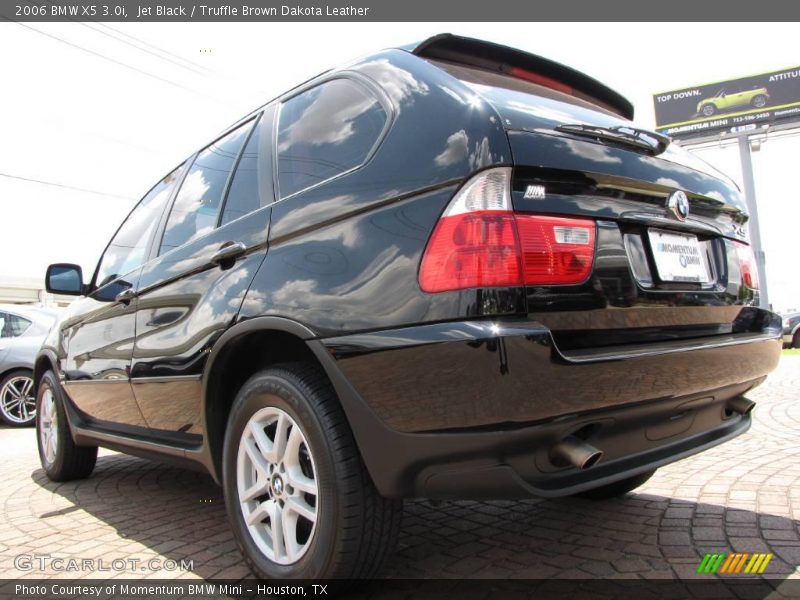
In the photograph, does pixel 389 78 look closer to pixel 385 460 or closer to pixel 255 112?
pixel 255 112

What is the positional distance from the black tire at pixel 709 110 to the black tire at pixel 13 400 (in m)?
44.4

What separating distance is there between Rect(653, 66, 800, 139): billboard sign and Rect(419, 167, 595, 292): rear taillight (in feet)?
146

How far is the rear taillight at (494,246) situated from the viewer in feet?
5.37

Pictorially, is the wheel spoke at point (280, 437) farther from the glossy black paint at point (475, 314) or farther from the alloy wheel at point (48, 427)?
the alloy wheel at point (48, 427)

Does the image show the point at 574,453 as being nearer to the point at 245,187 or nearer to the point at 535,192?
the point at 535,192

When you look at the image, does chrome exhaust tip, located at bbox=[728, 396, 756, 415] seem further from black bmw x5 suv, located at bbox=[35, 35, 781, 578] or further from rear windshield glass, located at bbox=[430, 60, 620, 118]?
rear windshield glass, located at bbox=[430, 60, 620, 118]

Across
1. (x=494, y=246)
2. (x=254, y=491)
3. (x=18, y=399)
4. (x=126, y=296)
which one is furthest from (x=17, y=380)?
(x=494, y=246)

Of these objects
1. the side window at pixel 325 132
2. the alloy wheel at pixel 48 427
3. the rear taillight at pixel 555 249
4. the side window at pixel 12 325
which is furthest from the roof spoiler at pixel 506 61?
the side window at pixel 12 325

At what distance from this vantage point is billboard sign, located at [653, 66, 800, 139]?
129ft

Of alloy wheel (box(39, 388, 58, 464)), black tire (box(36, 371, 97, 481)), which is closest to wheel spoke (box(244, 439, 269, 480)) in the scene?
black tire (box(36, 371, 97, 481))

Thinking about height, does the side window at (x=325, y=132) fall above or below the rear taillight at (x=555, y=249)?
above

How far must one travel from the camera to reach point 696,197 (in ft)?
7.27

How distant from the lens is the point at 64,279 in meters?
4.12

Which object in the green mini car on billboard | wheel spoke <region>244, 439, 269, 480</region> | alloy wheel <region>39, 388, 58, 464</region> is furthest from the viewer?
the green mini car on billboard
